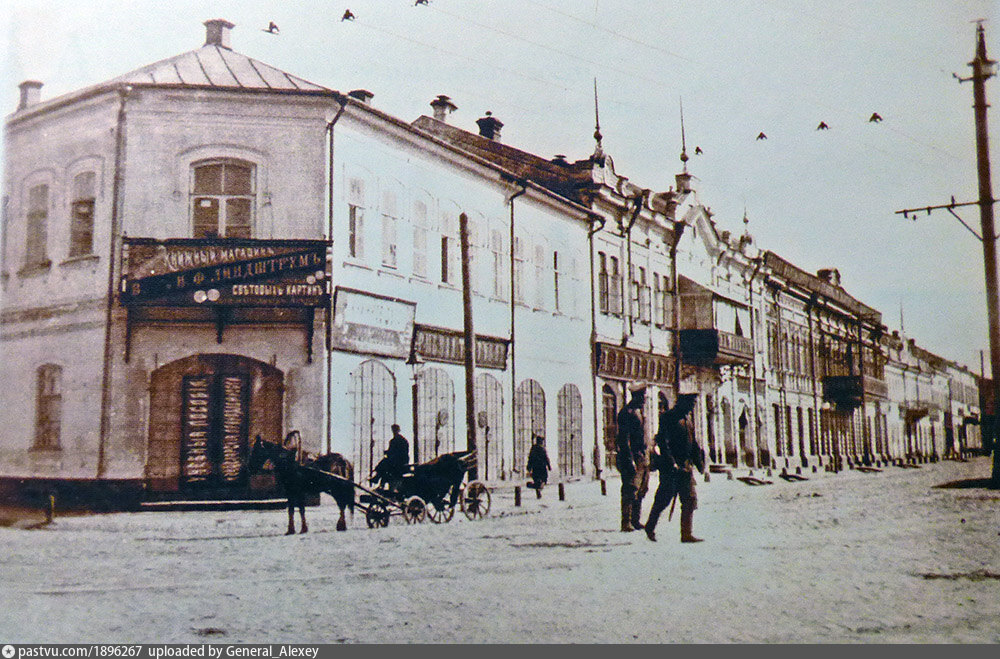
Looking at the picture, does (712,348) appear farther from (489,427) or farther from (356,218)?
(356,218)

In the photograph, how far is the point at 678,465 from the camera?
7367mm

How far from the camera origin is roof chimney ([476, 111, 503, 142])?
6977mm

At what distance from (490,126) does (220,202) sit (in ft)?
7.58

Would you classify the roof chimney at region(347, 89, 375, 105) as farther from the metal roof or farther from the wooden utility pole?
the wooden utility pole

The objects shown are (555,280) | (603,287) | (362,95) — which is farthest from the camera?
(603,287)

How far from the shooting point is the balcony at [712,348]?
1237 cm

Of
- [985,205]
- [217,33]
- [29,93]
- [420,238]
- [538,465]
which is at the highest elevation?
[217,33]

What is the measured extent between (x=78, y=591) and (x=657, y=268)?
9.10 metres

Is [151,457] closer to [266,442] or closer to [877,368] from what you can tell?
[266,442]

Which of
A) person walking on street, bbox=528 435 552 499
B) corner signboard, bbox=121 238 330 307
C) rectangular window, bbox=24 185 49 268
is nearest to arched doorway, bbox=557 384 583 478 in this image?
person walking on street, bbox=528 435 552 499

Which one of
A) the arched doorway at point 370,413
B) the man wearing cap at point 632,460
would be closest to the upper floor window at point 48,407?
the arched doorway at point 370,413

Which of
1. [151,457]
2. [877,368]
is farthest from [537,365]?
[877,368]

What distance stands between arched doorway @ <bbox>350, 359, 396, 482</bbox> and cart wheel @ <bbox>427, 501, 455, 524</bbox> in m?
1.02

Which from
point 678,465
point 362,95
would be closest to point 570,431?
point 678,465
